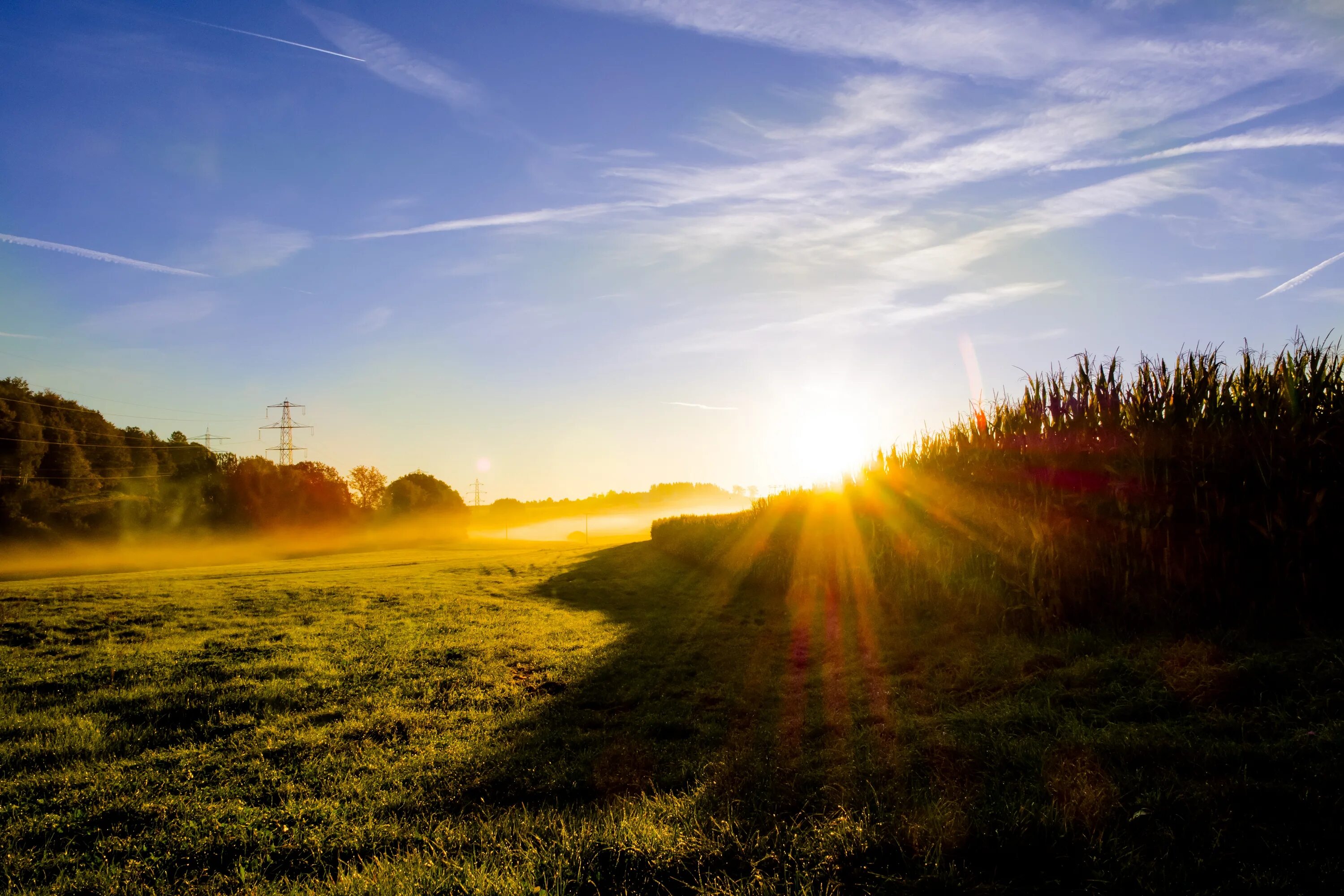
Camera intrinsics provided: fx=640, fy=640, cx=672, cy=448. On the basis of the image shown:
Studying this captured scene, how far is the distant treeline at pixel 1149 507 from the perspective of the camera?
7.51 meters

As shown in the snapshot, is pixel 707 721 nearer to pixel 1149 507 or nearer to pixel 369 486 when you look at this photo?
pixel 1149 507

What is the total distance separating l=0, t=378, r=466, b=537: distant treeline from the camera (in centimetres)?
4353

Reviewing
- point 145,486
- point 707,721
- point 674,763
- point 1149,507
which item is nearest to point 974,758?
point 674,763

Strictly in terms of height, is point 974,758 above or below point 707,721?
Answer: above

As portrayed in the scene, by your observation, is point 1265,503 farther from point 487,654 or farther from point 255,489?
point 255,489

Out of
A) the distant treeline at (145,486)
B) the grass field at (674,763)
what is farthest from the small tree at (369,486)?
the grass field at (674,763)

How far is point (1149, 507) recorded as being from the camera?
8461 millimetres

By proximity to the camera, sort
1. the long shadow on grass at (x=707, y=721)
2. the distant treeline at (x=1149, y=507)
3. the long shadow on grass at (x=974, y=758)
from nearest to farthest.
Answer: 1. the long shadow on grass at (x=974, y=758)
2. the long shadow on grass at (x=707, y=721)
3. the distant treeline at (x=1149, y=507)

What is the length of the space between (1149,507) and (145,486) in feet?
226

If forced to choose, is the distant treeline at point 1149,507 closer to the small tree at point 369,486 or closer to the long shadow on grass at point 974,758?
the long shadow on grass at point 974,758

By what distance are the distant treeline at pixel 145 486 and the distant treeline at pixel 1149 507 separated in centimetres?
5593

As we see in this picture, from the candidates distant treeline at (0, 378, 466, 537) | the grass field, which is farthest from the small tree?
the grass field

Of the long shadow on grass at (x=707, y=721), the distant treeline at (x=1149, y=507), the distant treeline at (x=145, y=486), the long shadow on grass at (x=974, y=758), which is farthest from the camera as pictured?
the distant treeline at (x=145, y=486)

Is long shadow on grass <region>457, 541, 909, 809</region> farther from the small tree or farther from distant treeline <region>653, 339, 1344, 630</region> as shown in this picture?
the small tree
